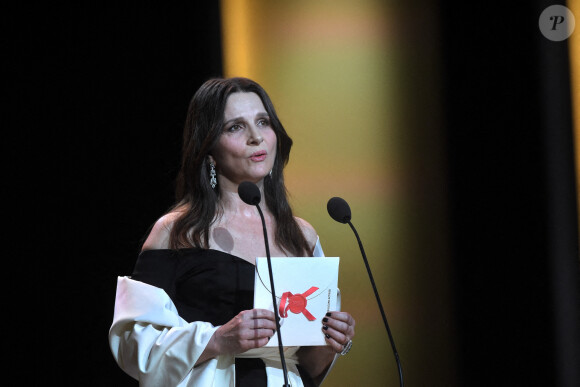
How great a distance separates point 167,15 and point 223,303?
160 cm

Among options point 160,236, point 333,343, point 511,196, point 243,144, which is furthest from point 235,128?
point 511,196

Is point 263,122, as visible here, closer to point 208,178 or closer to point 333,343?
point 208,178

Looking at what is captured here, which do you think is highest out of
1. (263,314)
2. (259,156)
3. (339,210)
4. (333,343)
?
(259,156)

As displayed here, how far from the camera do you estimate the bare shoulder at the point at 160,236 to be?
2195 millimetres

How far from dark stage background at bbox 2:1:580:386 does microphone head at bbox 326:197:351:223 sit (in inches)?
43.9

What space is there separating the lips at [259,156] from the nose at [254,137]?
0.10 feet

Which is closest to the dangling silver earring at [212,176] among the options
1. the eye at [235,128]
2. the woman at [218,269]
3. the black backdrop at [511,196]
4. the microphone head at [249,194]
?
the woman at [218,269]

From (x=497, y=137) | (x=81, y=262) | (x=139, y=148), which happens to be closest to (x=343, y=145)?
(x=497, y=137)

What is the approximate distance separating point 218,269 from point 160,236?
198 millimetres

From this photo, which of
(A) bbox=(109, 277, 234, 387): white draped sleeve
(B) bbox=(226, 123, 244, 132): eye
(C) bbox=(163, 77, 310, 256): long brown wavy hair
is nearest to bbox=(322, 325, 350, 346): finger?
(A) bbox=(109, 277, 234, 387): white draped sleeve

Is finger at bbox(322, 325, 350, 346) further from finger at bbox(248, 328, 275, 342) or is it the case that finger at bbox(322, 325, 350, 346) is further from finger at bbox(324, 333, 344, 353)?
finger at bbox(248, 328, 275, 342)

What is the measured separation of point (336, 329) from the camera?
2.04 meters

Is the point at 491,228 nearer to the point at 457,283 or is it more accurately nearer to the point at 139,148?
the point at 457,283

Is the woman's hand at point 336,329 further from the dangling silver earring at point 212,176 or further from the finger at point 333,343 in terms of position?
the dangling silver earring at point 212,176
